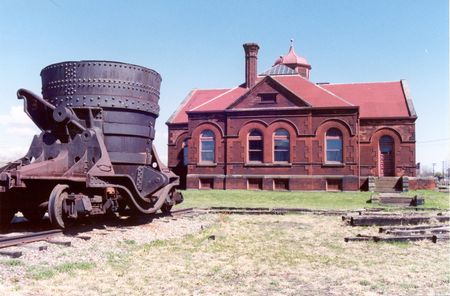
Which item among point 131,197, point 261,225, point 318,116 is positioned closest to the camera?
point 131,197

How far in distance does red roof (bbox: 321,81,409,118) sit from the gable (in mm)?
4941

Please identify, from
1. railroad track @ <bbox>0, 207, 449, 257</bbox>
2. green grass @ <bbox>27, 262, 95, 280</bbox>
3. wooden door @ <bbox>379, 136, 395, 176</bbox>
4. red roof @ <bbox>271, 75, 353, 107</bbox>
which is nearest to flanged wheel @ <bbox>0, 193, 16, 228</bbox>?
railroad track @ <bbox>0, 207, 449, 257</bbox>

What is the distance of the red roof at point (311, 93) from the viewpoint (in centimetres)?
2655

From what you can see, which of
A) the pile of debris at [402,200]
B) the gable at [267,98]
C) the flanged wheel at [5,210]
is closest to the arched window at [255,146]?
the gable at [267,98]

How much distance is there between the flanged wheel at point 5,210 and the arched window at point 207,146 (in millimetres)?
19621

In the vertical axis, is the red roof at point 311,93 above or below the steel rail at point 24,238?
above

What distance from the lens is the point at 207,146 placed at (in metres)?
28.3

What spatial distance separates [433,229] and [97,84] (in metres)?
7.85

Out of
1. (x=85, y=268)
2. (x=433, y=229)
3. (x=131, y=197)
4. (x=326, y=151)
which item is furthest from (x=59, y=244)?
(x=326, y=151)

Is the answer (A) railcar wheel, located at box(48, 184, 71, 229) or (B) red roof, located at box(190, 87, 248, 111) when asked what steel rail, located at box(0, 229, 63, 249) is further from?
(B) red roof, located at box(190, 87, 248, 111)

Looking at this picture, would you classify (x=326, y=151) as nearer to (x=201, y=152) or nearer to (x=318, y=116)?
(x=318, y=116)

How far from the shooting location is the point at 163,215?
12.4 metres

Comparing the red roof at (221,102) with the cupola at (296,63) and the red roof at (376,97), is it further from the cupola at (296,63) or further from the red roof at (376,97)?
the cupola at (296,63)

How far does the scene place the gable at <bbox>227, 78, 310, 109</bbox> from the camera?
88.0ft
